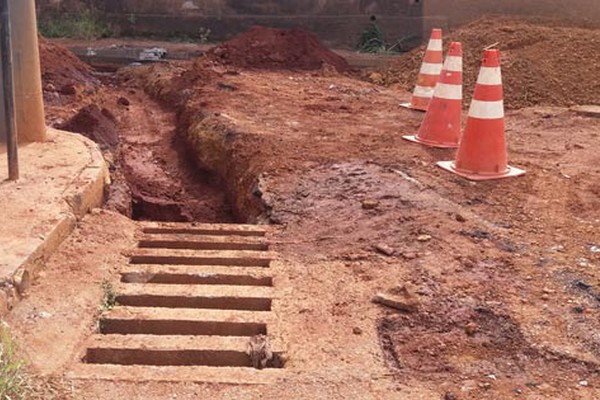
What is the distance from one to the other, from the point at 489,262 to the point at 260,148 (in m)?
2.78

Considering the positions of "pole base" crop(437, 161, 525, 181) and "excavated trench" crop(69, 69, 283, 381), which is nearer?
"excavated trench" crop(69, 69, 283, 381)

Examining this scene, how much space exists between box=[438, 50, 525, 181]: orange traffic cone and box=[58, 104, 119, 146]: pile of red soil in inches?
136

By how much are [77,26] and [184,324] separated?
502 inches

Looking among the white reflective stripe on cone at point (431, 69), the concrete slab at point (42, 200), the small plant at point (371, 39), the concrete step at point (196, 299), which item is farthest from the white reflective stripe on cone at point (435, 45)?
the small plant at point (371, 39)

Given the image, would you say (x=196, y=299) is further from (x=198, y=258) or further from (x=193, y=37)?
(x=193, y=37)

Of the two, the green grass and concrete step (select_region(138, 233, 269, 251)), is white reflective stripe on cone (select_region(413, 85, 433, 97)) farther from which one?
the green grass

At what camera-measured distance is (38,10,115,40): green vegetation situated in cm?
1451

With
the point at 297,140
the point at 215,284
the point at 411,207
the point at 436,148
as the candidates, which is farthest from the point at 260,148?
the point at 215,284

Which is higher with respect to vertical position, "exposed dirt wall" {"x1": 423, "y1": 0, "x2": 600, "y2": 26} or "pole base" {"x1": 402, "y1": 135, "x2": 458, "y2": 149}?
"exposed dirt wall" {"x1": 423, "y1": 0, "x2": 600, "y2": 26}

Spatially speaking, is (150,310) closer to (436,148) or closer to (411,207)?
(411,207)

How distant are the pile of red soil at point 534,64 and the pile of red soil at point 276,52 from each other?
1.19 metres

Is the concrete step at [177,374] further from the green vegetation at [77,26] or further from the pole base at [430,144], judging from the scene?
the green vegetation at [77,26]

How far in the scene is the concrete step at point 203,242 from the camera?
160 inches

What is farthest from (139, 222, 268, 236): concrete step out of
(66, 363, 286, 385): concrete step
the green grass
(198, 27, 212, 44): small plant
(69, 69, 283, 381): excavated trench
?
(198, 27, 212, 44): small plant
